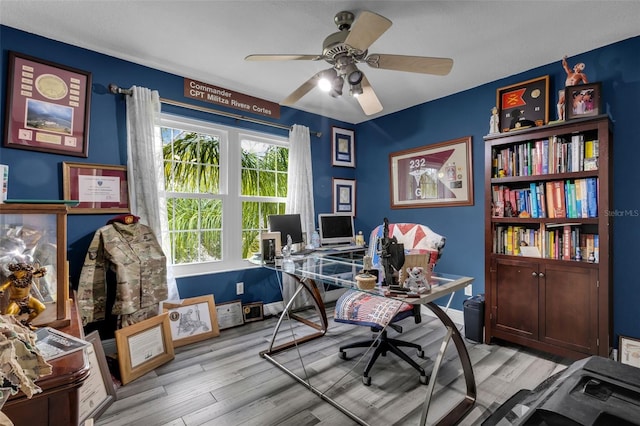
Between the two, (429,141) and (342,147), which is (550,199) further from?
(342,147)

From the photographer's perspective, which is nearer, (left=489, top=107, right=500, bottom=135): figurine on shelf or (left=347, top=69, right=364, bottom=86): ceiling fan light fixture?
(left=347, top=69, right=364, bottom=86): ceiling fan light fixture

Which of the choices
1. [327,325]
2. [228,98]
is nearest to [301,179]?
[228,98]

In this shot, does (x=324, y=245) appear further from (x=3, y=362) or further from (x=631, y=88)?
(x=3, y=362)

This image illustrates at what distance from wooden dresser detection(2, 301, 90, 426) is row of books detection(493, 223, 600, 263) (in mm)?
2973

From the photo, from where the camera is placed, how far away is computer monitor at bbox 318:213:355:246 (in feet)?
12.5

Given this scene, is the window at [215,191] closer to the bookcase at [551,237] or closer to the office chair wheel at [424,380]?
the office chair wheel at [424,380]

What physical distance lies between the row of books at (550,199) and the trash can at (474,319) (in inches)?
32.8

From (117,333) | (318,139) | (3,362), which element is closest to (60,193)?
(117,333)

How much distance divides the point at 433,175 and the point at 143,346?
129 inches

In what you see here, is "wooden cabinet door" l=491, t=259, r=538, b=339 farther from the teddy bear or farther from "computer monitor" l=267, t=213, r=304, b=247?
"computer monitor" l=267, t=213, r=304, b=247

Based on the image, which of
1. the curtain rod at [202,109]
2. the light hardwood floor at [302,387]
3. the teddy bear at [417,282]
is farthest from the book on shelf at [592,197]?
the curtain rod at [202,109]

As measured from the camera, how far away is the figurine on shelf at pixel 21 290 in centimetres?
103

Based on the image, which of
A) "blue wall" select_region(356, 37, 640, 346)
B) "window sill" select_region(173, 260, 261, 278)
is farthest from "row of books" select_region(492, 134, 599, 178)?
"window sill" select_region(173, 260, 261, 278)

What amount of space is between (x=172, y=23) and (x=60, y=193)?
1.53 metres
